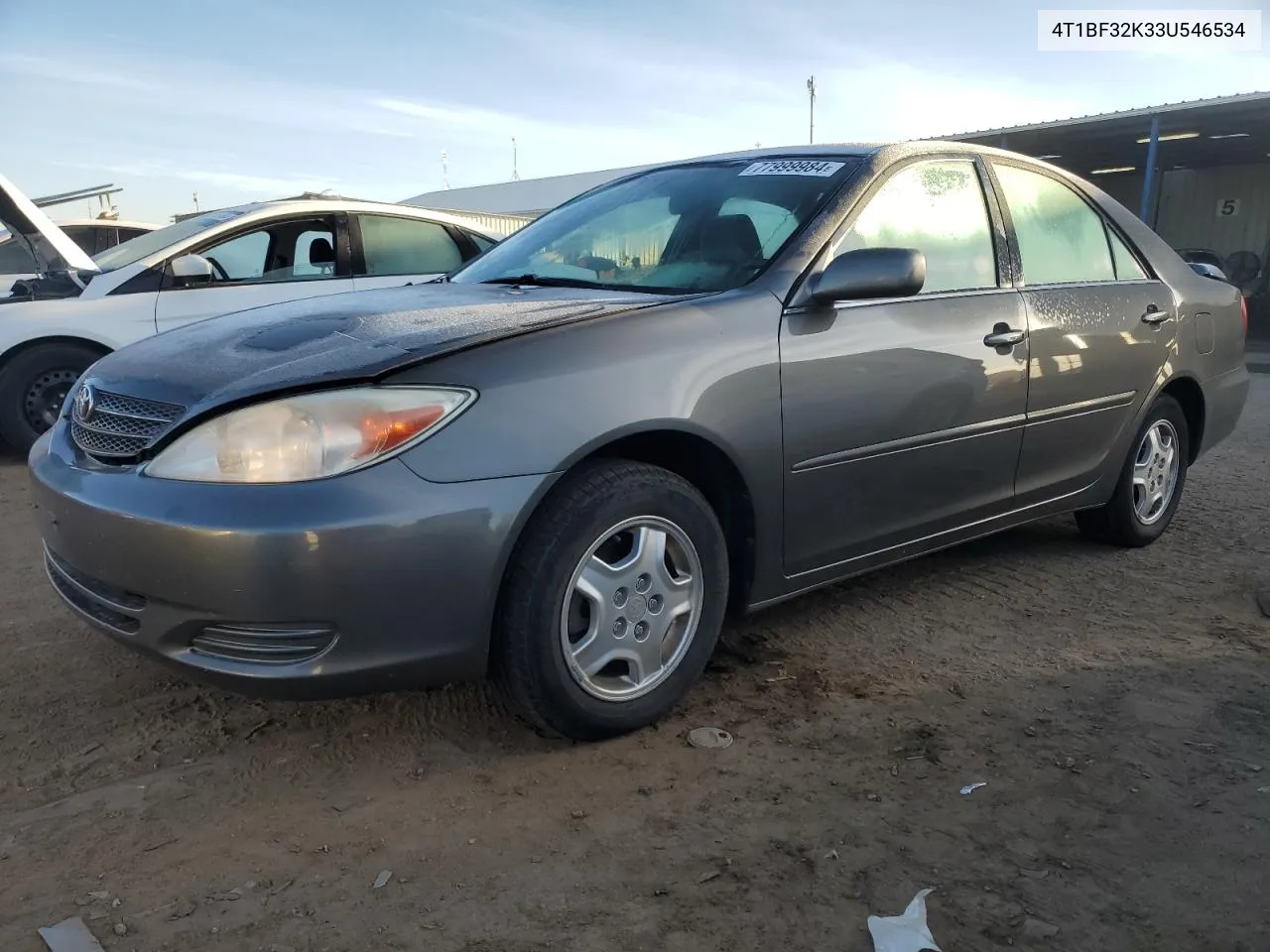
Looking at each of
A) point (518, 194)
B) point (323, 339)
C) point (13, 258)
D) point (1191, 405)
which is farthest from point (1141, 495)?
point (518, 194)

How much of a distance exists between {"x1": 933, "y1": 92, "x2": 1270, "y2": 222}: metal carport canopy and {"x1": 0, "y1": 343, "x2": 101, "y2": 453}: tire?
34.9 ft

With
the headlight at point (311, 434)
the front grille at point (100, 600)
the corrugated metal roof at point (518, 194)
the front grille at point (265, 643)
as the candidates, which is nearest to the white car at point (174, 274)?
the front grille at point (100, 600)

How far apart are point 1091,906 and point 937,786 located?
475mm

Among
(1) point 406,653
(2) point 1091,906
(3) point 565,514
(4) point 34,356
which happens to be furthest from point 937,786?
(4) point 34,356

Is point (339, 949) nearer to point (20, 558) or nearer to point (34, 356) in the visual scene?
point (20, 558)

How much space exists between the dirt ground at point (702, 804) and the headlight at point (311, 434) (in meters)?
0.76

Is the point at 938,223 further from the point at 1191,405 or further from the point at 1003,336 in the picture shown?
the point at 1191,405

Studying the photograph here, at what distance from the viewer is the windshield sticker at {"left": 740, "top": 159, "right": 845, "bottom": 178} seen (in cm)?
316

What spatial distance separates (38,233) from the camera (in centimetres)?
617

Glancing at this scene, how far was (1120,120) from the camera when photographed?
590 inches

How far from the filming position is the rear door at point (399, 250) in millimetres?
6434

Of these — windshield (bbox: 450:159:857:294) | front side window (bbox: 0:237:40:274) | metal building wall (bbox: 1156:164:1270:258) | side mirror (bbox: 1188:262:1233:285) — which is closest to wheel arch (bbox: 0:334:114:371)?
front side window (bbox: 0:237:40:274)

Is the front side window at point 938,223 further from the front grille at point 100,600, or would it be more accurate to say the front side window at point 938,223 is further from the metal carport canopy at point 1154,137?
the metal carport canopy at point 1154,137

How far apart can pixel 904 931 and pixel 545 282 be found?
215 cm
